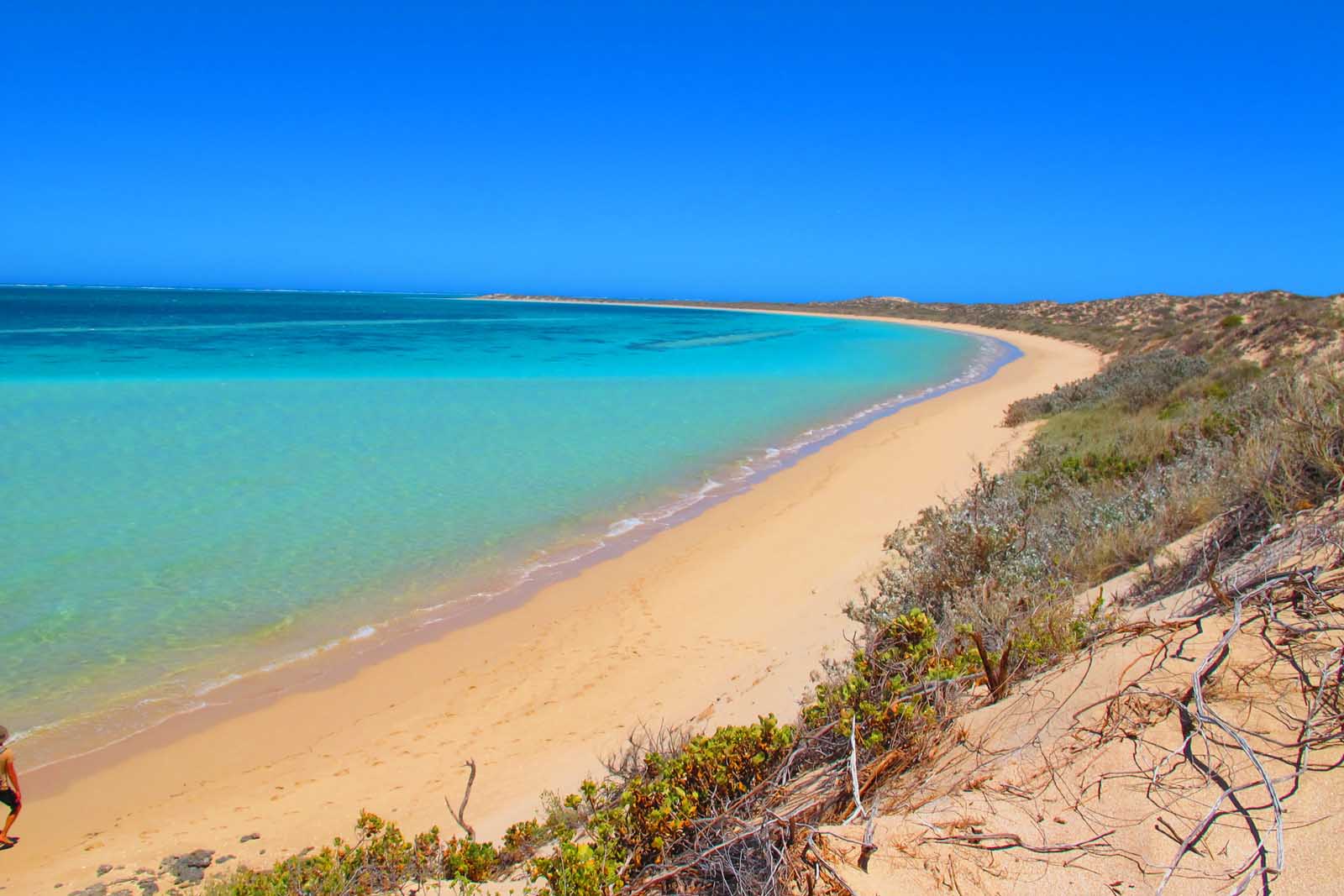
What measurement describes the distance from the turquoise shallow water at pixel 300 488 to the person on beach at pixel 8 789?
0.92 m

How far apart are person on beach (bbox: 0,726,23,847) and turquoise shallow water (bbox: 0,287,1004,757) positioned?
0.92 m

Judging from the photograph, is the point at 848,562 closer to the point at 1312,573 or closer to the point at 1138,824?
the point at 1312,573

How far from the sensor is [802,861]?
1.97 m

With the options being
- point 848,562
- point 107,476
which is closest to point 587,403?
point 107,476

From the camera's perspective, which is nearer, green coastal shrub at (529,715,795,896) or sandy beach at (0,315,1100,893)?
green coastal shrub at (529,715,795,896)

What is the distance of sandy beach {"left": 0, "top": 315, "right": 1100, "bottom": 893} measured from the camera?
13.5 feet

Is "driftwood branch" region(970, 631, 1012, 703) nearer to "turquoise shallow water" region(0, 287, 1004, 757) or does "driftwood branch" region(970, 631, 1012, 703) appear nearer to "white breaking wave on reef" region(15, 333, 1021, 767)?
"white breaking wave on reef" region(15, 333, 1021, 767)

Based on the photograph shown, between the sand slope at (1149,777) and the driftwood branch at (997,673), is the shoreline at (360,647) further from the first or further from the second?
the sand slope at (1149,777)

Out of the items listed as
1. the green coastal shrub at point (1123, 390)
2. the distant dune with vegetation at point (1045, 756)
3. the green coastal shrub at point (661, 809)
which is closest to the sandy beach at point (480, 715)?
the distant dune with vegetation at point (1045, 756)

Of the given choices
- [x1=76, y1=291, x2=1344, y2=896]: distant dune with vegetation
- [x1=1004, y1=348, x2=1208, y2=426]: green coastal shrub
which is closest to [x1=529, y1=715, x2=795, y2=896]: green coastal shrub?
[x1=76, y1=291, x2=1344, y2=896]: distant dune with vegetation

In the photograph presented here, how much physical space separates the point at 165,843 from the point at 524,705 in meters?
2.17

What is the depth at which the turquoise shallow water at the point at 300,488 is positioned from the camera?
6.28m

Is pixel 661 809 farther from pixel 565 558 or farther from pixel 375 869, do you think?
pixel 565 558

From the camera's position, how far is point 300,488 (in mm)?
10648
